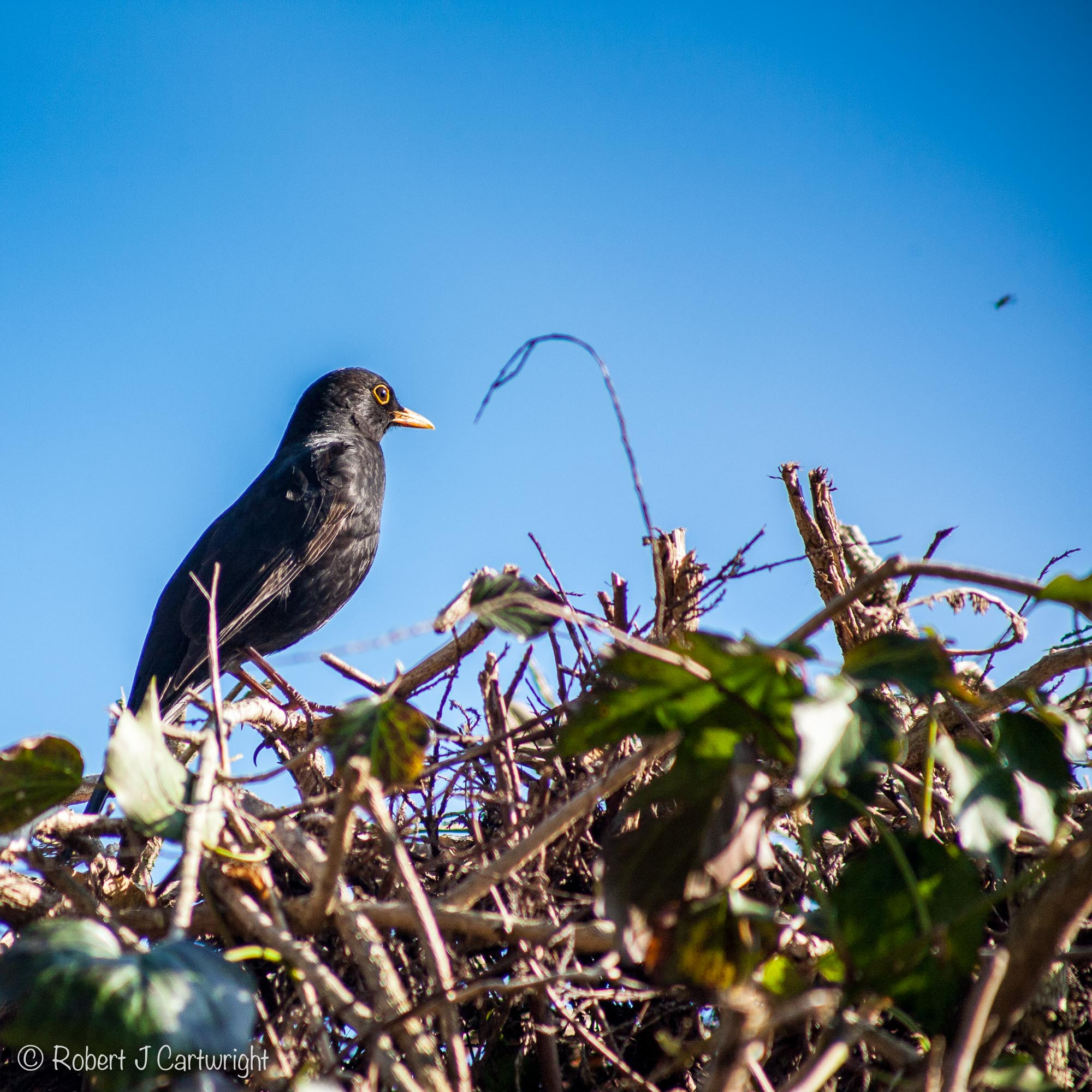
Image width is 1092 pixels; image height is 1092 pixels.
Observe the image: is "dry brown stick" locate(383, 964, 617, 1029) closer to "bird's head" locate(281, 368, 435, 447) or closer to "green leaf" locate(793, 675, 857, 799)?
"green leaf" locate(793, 675, 857, 799)

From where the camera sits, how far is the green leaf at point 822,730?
1.09 meters

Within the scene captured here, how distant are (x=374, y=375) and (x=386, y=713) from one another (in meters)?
5.16

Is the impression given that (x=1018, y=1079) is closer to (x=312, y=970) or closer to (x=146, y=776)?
(x=312, y=970)

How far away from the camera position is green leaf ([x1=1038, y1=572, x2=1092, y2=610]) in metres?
1.21

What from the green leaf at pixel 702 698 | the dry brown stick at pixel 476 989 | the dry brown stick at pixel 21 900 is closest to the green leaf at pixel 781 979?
the dry brown stick at pixel 476 989

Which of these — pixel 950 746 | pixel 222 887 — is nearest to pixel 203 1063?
pixel 222 887

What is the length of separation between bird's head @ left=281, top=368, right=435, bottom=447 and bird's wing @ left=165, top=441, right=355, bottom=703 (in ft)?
2.07

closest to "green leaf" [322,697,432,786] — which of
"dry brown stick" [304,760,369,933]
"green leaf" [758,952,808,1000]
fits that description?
"dry brown stick" [304,760,369,933]

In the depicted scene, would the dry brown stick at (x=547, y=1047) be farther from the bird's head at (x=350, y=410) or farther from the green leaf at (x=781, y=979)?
the bird's head at (x=350, y=410)

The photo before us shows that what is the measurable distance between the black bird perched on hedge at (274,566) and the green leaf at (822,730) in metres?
4.01

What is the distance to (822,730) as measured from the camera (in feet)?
3.66

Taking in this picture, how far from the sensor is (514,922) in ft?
5.29

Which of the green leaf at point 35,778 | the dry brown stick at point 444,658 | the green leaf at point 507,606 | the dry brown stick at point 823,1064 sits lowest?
the dry brown stick at point 823,1064

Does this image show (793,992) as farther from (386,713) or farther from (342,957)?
(342,957)
